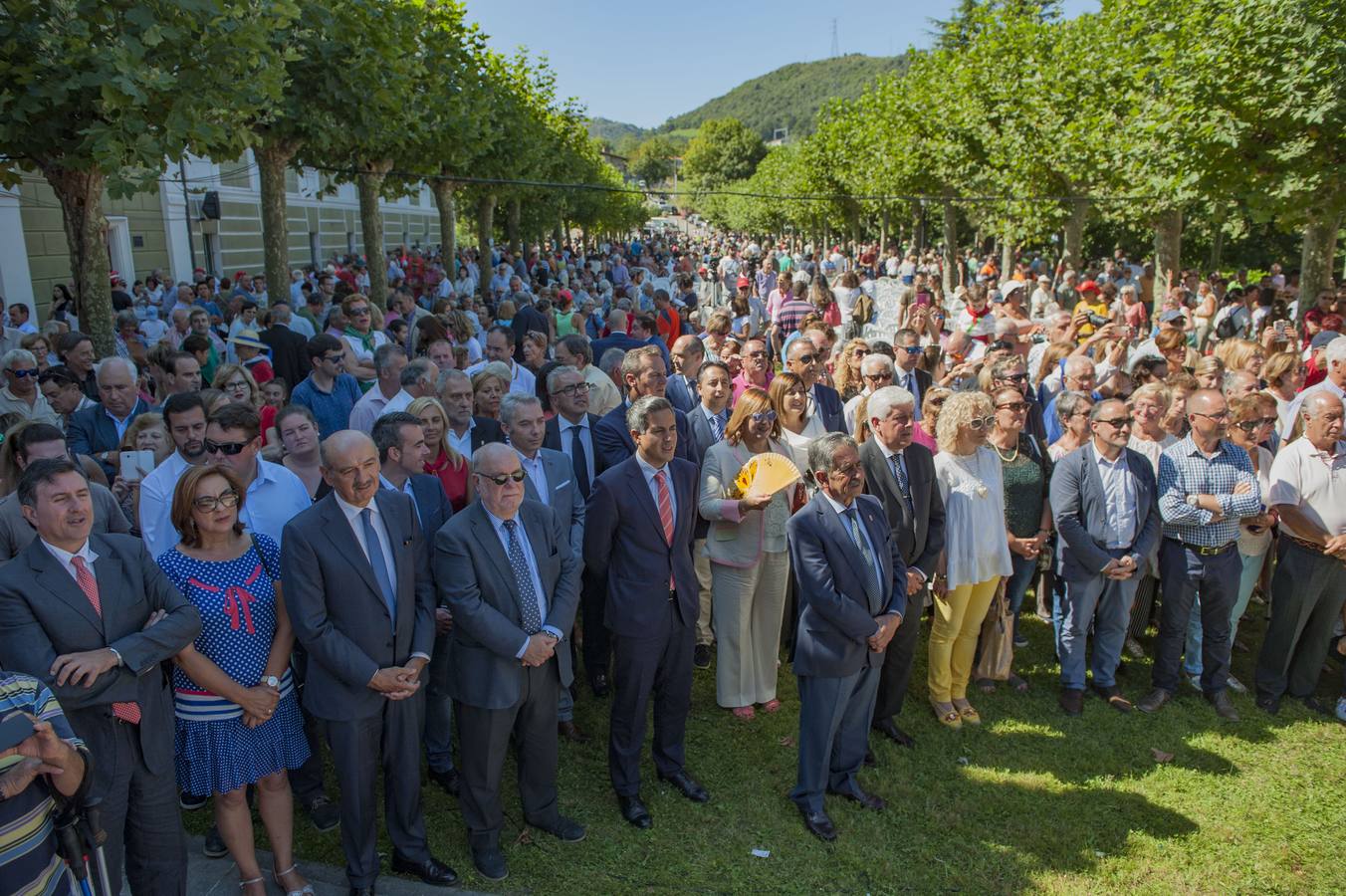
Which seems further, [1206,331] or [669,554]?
[1206,331]

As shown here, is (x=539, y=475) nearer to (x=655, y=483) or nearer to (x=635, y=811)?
(x=655, y=483)

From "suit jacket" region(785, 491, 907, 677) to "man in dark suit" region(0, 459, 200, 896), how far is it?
264 cm

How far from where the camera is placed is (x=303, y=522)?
144 inches

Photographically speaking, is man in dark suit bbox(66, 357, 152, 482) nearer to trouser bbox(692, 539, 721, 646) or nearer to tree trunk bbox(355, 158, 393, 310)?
trouser bbox(692, 539, 721, 646)

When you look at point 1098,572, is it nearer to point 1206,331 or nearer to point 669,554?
point 669,554

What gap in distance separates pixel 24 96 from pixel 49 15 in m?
0.60

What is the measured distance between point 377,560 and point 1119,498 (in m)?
4.29

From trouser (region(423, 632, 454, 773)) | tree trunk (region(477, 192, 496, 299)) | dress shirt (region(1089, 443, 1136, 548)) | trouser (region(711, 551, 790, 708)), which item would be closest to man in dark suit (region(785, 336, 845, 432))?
trouser (region(711, 551, 790, 708))

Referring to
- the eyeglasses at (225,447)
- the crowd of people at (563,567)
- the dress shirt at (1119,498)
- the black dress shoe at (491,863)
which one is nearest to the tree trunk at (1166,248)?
the crowd of people at (563,567)

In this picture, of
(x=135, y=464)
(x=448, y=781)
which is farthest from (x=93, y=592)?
(x=448, y=781)

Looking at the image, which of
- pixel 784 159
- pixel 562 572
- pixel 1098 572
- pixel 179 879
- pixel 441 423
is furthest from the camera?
pixel 784 159

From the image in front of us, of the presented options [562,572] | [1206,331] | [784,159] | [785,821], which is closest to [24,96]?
[562,572]

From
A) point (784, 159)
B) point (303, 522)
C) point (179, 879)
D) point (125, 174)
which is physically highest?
point (784, 159)

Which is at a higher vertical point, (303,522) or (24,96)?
(24,96)
